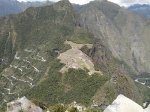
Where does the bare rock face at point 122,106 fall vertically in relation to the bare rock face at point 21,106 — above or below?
above

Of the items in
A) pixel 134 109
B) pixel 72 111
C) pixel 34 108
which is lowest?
pixel 34 108

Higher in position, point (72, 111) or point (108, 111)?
point (108, 111)

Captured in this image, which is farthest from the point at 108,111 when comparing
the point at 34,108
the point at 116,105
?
the point at 34,108

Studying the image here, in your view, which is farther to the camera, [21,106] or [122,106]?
[21,106]

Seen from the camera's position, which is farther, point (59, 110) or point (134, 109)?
point (59, 110)

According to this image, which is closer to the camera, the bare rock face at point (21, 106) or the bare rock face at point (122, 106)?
the bare rock face at point (122, 106)

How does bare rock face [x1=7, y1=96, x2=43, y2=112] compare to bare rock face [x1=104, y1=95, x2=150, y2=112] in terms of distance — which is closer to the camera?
bare rock face [x1=104, y1=95, x2=150, y2=112]

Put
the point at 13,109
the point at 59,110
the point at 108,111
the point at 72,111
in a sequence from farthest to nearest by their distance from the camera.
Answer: the point at 59,110 < the point at 13,109 < the point at 72,111 < the point at 108,111

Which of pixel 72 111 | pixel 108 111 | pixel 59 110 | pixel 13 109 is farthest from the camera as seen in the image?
pixel 59 110

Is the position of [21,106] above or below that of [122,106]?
below

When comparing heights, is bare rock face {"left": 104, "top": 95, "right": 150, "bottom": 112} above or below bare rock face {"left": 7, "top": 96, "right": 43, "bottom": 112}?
above

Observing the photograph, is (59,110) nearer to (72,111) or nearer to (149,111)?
(72,111)
